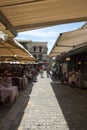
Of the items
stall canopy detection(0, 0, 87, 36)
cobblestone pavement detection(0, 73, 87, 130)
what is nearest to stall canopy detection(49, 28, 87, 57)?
cobblestone pavement detection(0, 73, 87, 130)

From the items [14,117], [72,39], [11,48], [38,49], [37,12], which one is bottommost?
[14,117]

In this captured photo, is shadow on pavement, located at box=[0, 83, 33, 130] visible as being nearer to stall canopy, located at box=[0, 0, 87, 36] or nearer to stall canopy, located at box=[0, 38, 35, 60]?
stall canopy, located at box=[0, 38, 35, 60]

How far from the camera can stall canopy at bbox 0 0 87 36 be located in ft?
21.6

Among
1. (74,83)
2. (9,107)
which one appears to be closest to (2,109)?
(9,107)

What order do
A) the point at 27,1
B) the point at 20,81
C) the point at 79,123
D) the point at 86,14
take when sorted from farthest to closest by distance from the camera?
the point at 20,81 < the point at 79,123 < the point at 86,14 < the point at 27,1

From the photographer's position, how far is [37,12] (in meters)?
Result: 7.34

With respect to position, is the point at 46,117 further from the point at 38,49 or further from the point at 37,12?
the point at 38,49

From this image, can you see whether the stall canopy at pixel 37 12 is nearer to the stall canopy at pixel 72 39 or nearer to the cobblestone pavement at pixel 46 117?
the cobblestone pavement at pixel 46 117

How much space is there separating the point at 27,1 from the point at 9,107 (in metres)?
6.93

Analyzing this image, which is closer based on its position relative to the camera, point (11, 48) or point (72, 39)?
point (11, 48)

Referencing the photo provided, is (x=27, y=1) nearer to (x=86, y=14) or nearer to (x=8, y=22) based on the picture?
(x=8, y=22)

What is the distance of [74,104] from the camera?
1334 cm

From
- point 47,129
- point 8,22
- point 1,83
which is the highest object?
point 8,22

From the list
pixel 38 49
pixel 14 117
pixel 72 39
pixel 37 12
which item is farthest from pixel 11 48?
pixel 38 49
